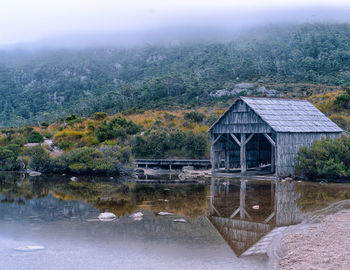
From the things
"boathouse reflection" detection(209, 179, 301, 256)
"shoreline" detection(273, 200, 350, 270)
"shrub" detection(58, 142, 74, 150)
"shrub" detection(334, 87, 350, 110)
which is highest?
"shrub" detection(334, 87, 350, 110)

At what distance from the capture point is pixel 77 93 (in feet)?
320

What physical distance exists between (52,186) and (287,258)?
19.1 meters

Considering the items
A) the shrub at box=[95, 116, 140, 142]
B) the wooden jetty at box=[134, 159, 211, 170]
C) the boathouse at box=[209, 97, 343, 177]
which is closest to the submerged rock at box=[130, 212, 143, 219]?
the boathouse at box=[209, 97, 343, 177]

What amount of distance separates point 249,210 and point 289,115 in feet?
43.4

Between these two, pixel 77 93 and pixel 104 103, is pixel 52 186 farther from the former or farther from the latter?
pixel 77 93

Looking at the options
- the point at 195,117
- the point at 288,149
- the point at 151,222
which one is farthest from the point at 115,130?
the point at 151,222

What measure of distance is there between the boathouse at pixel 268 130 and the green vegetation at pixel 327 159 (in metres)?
1.20

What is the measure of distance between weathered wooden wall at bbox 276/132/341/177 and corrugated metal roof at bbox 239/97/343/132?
0.42 metres

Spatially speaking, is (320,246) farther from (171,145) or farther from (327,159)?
(171,145)

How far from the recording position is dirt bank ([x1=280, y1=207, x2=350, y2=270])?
12.1 m

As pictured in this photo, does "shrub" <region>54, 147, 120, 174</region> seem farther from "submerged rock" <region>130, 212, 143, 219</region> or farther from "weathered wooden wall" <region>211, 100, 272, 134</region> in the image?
"submerged rock" <region>130, 212, 143, 219</region>

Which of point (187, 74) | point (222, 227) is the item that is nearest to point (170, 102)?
point (187, 74)

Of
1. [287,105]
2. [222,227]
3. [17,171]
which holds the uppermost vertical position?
[287,105]

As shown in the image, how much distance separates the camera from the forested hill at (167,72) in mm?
72375
